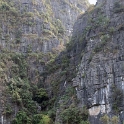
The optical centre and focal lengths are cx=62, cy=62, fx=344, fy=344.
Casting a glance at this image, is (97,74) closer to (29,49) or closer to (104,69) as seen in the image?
(104,69)

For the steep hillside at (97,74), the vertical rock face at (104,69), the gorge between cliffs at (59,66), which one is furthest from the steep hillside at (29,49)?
the vertical rock face at (104,69)

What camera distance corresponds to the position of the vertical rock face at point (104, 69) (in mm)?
34969

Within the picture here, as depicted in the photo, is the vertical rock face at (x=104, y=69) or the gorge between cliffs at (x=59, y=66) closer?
the vertical rock face at (x=104, y=69)

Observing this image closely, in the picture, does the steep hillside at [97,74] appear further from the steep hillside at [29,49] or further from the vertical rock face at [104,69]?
the steep hillside at [29,49]

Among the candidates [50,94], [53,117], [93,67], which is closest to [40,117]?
[53,117]

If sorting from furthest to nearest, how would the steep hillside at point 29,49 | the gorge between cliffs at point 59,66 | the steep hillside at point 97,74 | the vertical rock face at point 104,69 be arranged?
the steep hillside at point 29,49 → the gorge between cliffs at point 59,66 → the steep hillside at point 97,74 → the vertical rock face at point 104,69

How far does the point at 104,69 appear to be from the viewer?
37.0 metres

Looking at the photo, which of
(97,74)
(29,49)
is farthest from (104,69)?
(29,49)

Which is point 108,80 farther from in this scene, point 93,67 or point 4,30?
point 4,30

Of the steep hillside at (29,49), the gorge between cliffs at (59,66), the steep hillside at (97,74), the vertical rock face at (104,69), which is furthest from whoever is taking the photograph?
the steep hillside at (29,49)

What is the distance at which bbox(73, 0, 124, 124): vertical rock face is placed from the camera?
35.0 meters

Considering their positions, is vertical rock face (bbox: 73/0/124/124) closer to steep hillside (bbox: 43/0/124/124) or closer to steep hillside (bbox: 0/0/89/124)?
steep hillside (bbox: 43/0/124/124)

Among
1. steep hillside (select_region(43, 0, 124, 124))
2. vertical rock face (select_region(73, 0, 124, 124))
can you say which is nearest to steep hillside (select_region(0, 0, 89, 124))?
steep hillside (select_region(43, 0, 124, 124))

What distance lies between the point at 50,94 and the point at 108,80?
1181cm
